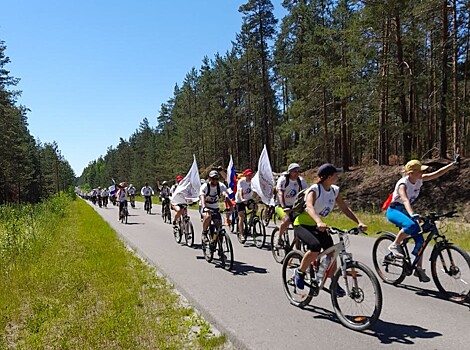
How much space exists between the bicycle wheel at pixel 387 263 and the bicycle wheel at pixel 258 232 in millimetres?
4463

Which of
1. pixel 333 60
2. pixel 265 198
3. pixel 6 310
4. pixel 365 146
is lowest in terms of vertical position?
pixel 6 310

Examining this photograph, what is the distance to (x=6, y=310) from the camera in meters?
6.32

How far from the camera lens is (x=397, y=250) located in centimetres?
682

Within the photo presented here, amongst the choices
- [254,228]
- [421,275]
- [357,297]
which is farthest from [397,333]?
[254,228]

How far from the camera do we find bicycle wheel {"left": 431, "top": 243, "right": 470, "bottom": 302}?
5954 mm

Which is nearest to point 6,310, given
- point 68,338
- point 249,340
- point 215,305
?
point 68,338

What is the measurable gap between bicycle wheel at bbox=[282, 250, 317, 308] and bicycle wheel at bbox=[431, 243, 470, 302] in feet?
6.87

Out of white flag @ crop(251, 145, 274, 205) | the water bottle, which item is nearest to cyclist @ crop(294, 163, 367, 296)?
the water bottle

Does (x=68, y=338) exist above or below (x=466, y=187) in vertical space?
below

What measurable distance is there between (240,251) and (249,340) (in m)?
6.19

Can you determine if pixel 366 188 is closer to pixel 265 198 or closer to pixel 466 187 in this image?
pixel 466 187

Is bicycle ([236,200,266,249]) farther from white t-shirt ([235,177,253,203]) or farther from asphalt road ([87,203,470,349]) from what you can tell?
asphalt road ([87,203,470,349])

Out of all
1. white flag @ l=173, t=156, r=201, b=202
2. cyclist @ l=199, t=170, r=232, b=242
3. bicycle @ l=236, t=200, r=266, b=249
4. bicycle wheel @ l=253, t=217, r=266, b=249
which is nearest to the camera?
cyclist @ l=199, t=170, r=232, b=242

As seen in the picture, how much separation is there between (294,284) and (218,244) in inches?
133
